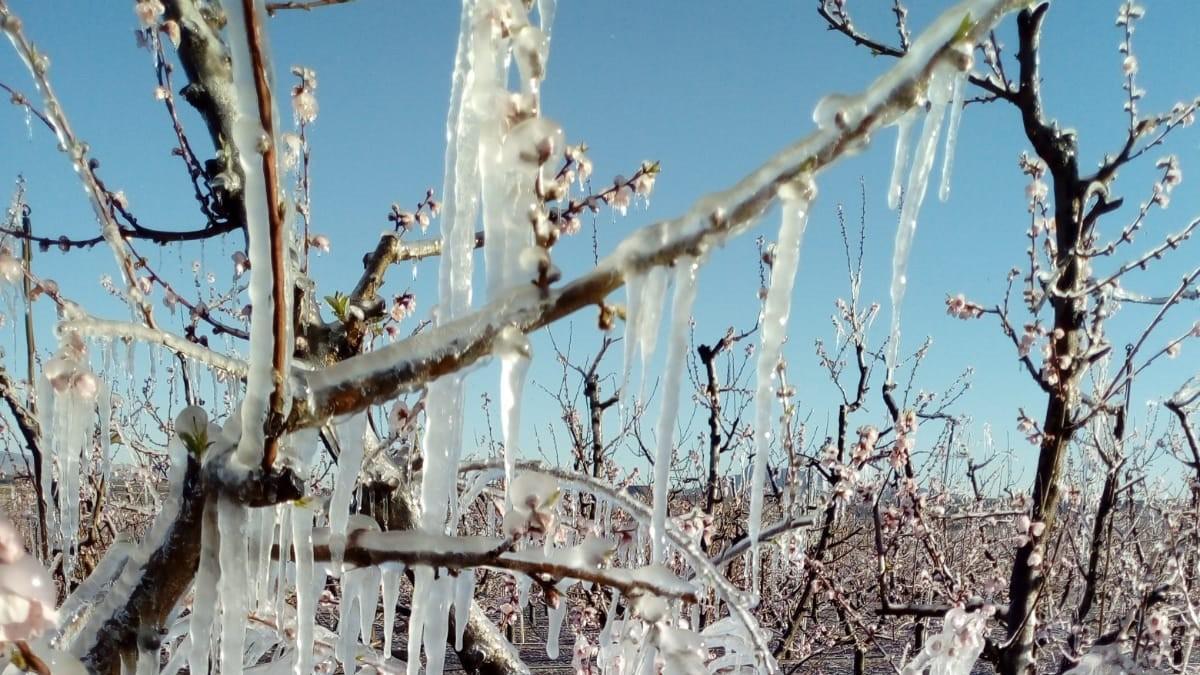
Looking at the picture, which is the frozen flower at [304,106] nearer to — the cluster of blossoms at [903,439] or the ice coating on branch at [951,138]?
the ice coating on branch at [951,138]

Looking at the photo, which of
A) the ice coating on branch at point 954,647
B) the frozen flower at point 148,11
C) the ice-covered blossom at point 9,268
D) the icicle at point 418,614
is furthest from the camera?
the ice coating on branch at point 954,647

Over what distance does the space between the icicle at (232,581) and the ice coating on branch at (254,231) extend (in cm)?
9

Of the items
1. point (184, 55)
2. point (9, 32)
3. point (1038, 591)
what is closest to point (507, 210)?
point (9, 32)

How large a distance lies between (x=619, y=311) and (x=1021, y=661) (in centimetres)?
330

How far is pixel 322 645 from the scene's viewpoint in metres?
1.80

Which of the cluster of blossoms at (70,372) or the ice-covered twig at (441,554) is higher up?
the cluster of blossoms at (70,372)

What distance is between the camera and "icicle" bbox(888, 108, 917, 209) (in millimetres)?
913

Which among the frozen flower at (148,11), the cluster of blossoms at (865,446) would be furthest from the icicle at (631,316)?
the cluster of blossoms at (865,446)

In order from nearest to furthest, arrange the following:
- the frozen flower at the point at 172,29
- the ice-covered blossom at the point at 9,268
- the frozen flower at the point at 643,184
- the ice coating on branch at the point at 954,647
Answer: the ice-covered blossom at the point at 9,268 < the frozen flower at the point at 172,29 < the ice coating on branch at the point at 954,647 < the frozen flower at the point at 643,184

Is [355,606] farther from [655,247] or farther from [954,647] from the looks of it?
[954,647]

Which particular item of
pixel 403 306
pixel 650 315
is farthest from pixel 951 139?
pixel 403 306

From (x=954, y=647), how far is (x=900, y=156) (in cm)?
288

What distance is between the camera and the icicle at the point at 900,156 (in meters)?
0.91

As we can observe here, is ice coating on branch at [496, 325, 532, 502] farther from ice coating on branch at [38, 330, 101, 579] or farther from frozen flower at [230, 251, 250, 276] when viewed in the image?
frozen flower at [230, 251, 250, 276]
